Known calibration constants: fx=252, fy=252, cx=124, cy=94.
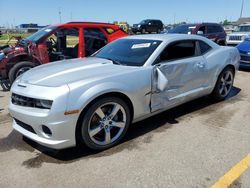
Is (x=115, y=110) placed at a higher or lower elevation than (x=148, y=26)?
lower

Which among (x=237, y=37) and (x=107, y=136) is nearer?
→ (x=107, y=136)

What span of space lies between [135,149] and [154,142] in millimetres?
341

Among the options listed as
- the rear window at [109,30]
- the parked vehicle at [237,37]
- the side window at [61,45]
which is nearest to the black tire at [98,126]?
the side window at [61,45]

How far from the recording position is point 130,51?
4.16 meters

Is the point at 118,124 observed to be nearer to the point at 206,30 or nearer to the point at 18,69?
the point at 18,69

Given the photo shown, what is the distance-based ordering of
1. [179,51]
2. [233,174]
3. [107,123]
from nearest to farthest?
[233,174], [107,123], [179,51]

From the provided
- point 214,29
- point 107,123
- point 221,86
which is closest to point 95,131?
point 107,123

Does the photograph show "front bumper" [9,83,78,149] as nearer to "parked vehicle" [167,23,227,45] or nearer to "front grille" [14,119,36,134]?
"front grille" [14,119,36,134]

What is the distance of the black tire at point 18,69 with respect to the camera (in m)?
6.25

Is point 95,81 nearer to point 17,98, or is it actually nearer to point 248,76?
point 17,98

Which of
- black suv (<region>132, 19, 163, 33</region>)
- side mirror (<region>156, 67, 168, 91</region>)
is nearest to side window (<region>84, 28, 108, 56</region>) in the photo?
side mirror (<region>156, 67, 168, 91</region>)

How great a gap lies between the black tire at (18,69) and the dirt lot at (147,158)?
2155 millimetres

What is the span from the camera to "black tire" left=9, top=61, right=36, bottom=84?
625 centimetres

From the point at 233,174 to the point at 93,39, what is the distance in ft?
17.6
